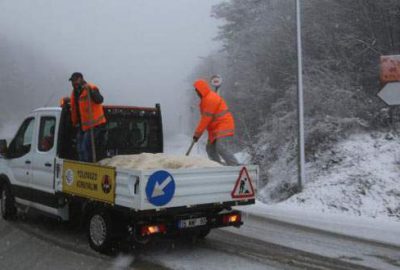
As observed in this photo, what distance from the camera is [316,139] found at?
17.2 metres

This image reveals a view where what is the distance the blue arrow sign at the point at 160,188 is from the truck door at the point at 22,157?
10.5 ft

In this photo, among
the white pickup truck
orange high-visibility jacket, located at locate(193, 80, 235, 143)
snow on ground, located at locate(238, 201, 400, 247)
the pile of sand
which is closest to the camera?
the white pickup truck

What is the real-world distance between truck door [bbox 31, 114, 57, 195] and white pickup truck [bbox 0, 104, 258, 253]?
1 centimetres

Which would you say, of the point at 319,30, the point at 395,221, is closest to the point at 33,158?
the point at 395,221

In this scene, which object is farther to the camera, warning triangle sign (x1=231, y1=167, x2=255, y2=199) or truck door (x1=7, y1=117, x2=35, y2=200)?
truck door (x1=7, y1=117, x2=35, y2=200)

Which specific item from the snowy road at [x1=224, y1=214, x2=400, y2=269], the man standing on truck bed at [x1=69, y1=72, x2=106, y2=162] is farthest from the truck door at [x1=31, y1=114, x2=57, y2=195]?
the snowy road at [x1=224, y1=214, x2=400, y2=269]

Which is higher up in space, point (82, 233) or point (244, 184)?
point (244, 184)

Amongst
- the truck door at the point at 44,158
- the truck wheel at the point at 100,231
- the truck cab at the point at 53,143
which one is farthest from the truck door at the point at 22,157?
the truck wheel at the point at 100,231

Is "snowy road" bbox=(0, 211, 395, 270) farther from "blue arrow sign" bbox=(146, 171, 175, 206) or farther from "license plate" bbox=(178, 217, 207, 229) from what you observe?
"blue arrow sign" bbox=(146, 171, 175, 206)

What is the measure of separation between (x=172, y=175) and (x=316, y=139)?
1149 cm

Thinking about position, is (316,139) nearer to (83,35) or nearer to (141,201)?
(141,201)

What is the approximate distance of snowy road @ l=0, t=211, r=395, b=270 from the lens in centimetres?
660

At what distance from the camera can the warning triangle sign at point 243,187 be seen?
719 cm

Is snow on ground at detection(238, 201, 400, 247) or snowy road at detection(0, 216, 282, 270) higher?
snowy road at detection(0, 216, 282, 270)
